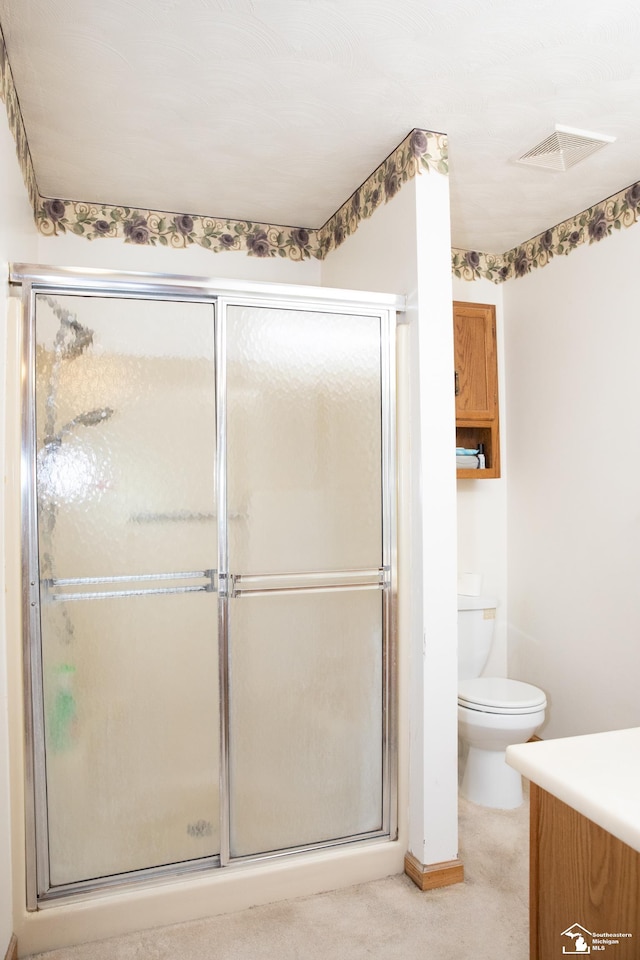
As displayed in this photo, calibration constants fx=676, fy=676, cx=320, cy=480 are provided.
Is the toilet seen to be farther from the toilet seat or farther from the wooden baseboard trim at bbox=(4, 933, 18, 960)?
the wooden baseboard trim at bbox=(4, 933, 18, 960)

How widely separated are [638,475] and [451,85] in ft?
5.48

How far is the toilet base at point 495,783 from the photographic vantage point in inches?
111

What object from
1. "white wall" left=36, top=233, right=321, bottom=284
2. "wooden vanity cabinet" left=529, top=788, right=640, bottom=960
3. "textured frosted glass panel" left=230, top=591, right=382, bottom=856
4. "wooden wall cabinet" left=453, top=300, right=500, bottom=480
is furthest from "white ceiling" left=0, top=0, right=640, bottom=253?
"wooden vanity cabinet" left=529, top=788, right=640, bottom=960

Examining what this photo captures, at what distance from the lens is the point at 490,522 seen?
141 inches

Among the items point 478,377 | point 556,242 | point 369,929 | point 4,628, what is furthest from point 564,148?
point 369,929

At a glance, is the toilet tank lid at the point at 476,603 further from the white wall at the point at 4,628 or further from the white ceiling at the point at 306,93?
the white wall at the point at 4,628

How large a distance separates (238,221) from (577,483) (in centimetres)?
198

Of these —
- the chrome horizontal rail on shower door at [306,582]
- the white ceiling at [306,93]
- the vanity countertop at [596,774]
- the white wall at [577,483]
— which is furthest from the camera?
the white wall at [577,483]

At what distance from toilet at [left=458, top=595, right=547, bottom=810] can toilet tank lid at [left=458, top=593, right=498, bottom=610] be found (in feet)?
1.16

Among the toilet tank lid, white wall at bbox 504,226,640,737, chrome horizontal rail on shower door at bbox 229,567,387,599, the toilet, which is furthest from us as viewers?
the toilet tank lid

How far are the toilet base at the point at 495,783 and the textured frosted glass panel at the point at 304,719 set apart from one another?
666 millimetres

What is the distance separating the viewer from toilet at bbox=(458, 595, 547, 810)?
2.73 meters

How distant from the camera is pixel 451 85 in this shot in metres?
2.06

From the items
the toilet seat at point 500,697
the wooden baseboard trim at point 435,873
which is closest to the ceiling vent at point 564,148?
the toilet seat at point 500,697
